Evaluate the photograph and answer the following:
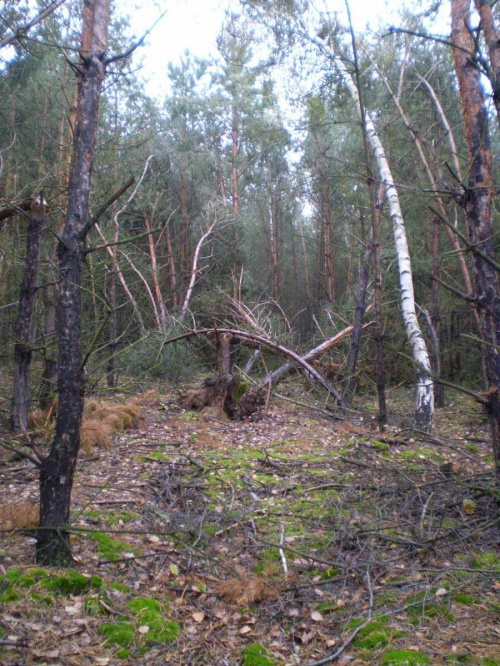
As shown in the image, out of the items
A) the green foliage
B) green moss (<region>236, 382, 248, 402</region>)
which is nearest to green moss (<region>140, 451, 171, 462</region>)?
green moss (<region>236, 382, 248, 402</region>)

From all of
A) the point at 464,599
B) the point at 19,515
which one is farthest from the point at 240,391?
the point at 464,599

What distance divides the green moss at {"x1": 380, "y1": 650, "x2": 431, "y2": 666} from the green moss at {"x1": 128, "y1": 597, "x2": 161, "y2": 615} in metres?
1.31

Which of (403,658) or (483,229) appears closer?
(403,658)

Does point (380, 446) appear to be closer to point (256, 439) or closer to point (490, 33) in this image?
point (256, 439)

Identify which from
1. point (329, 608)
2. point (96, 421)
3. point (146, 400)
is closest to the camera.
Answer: point (329, 608)

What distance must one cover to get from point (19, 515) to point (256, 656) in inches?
80.3

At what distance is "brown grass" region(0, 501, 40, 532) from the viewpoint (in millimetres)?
3799

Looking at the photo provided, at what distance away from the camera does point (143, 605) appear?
3.19 m

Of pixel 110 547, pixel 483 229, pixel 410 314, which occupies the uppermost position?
pixel 483 229

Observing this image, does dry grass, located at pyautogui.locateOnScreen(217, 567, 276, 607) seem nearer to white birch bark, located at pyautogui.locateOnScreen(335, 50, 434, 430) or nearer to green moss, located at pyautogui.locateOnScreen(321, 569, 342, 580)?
green moss, located at pyautogui.locateOnScreen(321, 569, 342, 580)

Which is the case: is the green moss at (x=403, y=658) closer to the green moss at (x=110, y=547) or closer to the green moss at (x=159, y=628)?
the green moss at (x=159, y=628)

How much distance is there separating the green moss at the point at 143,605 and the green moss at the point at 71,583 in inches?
9.6

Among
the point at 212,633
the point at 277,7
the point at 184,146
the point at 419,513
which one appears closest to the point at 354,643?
the point at 212,633

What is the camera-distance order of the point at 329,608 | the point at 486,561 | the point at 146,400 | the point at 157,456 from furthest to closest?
the point at 146,400
the point at 157,456
the point at 486,561
the point at 329,608
